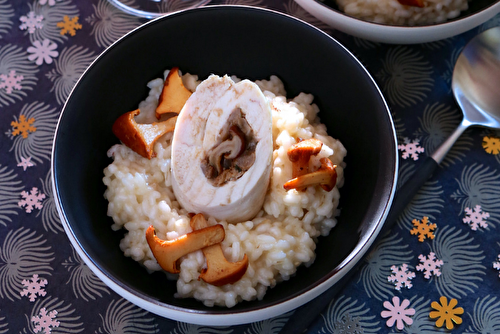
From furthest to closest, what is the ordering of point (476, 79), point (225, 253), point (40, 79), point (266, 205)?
1. point (40, 79)
2. point (476, 79)
3. point (266, 205)
4. point (225, 253)

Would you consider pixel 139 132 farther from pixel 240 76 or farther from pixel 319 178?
pixel 319 178

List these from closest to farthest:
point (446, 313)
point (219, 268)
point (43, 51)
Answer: point (219, 268), point (446, 313), point (43, 51)

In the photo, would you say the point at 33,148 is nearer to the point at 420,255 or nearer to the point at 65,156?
the point at 65,156

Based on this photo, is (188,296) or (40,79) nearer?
(188,296)

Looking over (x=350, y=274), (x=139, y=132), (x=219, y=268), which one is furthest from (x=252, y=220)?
(x=139, y=132)

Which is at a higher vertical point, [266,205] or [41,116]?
[41,116]

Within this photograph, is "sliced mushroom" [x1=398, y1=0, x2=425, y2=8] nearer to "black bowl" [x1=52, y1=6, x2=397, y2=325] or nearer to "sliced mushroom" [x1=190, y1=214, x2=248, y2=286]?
"black bowl" [x1=52, y1=6, x2=397, y2=325]

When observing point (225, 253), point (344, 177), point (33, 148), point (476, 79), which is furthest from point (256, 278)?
point (476, 79)

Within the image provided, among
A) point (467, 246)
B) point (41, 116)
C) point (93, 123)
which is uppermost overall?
point (93, 123)
